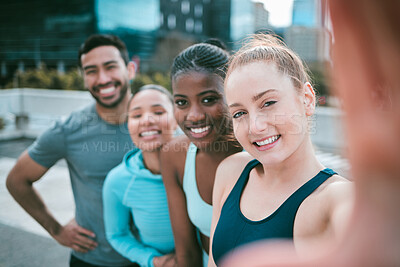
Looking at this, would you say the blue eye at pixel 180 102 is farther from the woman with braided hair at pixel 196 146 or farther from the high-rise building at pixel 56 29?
the high-rise building at pixel 56 29

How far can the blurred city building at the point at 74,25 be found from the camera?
19.5 metres

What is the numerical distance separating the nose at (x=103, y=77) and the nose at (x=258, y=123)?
54.9 inches

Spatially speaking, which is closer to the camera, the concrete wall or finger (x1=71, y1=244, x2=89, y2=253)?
finger (x1=71, y1=244, x2=89, y2=253)

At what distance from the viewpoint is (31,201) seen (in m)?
2.43

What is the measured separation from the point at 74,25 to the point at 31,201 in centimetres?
2134

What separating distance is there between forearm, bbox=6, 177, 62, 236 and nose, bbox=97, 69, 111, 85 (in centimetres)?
94

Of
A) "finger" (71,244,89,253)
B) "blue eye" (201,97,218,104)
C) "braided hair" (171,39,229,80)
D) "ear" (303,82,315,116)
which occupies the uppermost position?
"braided hair" (171,39,229,80)

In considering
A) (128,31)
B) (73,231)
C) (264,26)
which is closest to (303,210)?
(264,26)

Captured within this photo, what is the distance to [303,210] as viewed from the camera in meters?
0.92

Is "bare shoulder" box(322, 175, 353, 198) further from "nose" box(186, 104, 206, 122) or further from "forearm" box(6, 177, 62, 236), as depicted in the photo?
"forearm" box(6, 177, 62, 236)

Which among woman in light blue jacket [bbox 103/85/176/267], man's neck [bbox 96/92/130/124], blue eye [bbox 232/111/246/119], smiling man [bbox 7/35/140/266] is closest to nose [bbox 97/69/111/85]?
smiling man [bbox 7/35/140/266]

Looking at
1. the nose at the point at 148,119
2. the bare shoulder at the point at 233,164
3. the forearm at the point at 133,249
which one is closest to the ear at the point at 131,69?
the nose at the point at 148,119

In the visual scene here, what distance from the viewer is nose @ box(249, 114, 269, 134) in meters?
0.99

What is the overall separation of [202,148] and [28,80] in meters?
10.3
